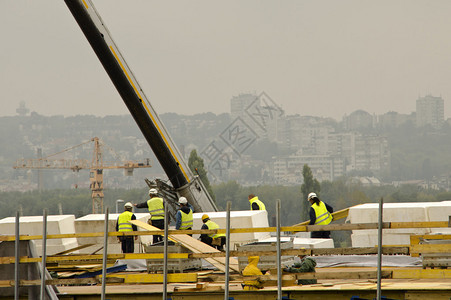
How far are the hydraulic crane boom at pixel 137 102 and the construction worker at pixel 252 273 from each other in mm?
7722

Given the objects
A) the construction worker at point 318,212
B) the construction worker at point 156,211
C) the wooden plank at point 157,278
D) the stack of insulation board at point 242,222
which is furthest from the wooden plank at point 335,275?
the construction worker at point 156,211

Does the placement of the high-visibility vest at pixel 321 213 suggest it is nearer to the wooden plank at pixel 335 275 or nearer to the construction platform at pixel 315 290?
the construction platform at pixel 315 290

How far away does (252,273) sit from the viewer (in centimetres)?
1238

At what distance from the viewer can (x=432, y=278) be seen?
1196 cm

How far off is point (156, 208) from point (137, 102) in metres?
3.22

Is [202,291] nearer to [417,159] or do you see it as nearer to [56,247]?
[56,247]

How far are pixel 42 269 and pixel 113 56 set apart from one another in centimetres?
743

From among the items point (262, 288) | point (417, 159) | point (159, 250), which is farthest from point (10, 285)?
point (417, 159)

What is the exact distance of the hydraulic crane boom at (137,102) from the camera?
18125mm

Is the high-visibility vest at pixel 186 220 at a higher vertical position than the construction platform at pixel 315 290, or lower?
higher

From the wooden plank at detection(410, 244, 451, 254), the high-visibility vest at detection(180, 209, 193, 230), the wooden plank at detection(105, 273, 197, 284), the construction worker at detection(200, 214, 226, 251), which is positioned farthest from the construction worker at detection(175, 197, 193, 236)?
the wooden plank at detection(410, 244, 451, 254)

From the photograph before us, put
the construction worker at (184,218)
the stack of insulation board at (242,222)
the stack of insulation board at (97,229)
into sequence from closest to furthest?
the construction worker at (184,218) < the stack of insulation board at (242,222) < the stack of insulation board at (97,229)

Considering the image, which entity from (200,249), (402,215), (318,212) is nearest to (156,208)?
(318,212)

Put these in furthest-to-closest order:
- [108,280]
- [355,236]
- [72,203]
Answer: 1. [72,203]
2. [355,236]
3. [108,280]
